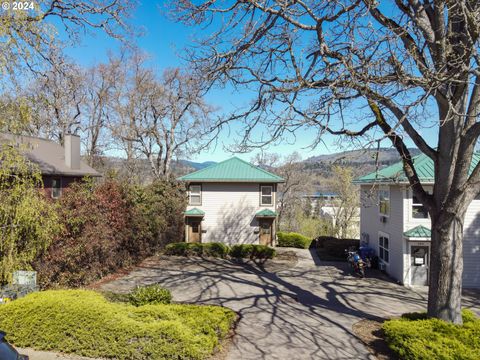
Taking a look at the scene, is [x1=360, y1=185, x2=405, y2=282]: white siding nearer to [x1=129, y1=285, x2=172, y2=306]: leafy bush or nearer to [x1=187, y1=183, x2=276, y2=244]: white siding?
[x1=187, y1=183, x2=276, y2=244]: white siding

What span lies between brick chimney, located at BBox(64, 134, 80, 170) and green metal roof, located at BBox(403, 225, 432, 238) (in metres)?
20.9

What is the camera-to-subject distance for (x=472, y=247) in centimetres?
1442

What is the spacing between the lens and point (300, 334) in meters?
8.47

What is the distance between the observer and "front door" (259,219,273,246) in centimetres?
2342

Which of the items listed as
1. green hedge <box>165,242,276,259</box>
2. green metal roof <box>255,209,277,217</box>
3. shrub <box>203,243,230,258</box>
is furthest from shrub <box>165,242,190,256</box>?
green metal roof <box>255,209,277,217</box>

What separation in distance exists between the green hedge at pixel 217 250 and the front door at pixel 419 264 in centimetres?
809

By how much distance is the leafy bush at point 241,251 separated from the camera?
20.7 metres

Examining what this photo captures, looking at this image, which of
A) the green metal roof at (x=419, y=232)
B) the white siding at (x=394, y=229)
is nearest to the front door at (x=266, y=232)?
the white siding at (x=394, y=229)

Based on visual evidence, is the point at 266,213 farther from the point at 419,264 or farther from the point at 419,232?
the point at 419,232

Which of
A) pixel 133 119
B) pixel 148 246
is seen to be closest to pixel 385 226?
pixel 148 246

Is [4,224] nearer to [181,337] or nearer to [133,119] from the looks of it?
[181,337]

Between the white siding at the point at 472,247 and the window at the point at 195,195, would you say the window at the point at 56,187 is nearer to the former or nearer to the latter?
the window at the point at 195,195

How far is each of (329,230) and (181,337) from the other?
37.0m

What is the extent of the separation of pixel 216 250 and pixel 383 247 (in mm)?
9584
